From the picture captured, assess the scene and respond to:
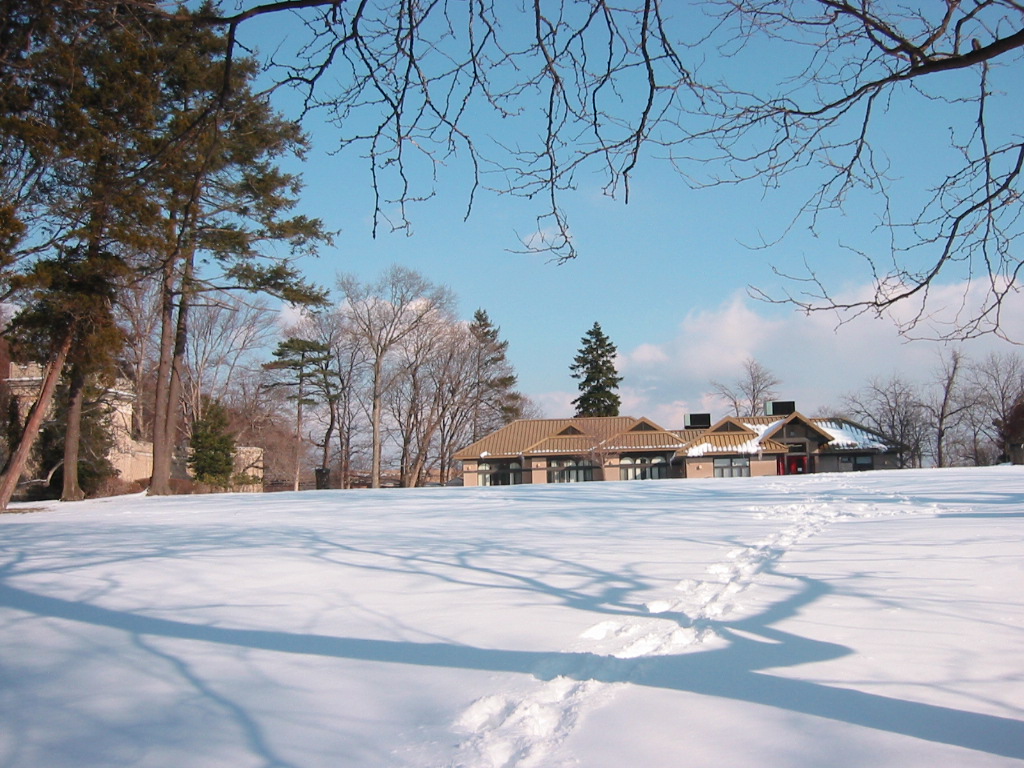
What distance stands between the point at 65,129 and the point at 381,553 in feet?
13.6

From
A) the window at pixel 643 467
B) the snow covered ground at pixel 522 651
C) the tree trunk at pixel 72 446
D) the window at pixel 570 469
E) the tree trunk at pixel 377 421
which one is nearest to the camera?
the snow covered ground at pixel 522 651

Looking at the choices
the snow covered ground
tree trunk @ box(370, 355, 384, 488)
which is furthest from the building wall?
the snow covered ground

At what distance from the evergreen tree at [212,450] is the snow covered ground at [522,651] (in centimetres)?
2428

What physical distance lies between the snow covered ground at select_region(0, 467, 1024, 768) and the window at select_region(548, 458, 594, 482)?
35.1m

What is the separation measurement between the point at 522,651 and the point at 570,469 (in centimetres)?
3936

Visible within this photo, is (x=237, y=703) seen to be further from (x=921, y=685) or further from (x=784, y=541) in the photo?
(x=784, y=541)

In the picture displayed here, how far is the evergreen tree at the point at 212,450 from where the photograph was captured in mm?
30781

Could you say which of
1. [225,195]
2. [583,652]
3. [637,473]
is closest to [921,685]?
[583,652]

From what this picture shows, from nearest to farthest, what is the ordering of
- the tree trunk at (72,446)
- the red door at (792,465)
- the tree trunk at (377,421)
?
1. the tree trunk at (72,446)
2. the tree trunk at (377,421)
3. the red door at (792,465)

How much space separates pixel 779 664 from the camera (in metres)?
3.64

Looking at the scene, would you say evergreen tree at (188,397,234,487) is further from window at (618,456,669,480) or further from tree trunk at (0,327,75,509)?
window at (618,456,669,480)

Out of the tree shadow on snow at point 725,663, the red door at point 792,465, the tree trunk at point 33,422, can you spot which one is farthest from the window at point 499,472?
the tree shadow on snow at point 725,663

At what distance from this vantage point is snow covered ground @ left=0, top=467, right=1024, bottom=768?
2908 mm

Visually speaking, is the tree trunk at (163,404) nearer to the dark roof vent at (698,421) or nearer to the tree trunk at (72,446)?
the tree trunk at (72,446)
